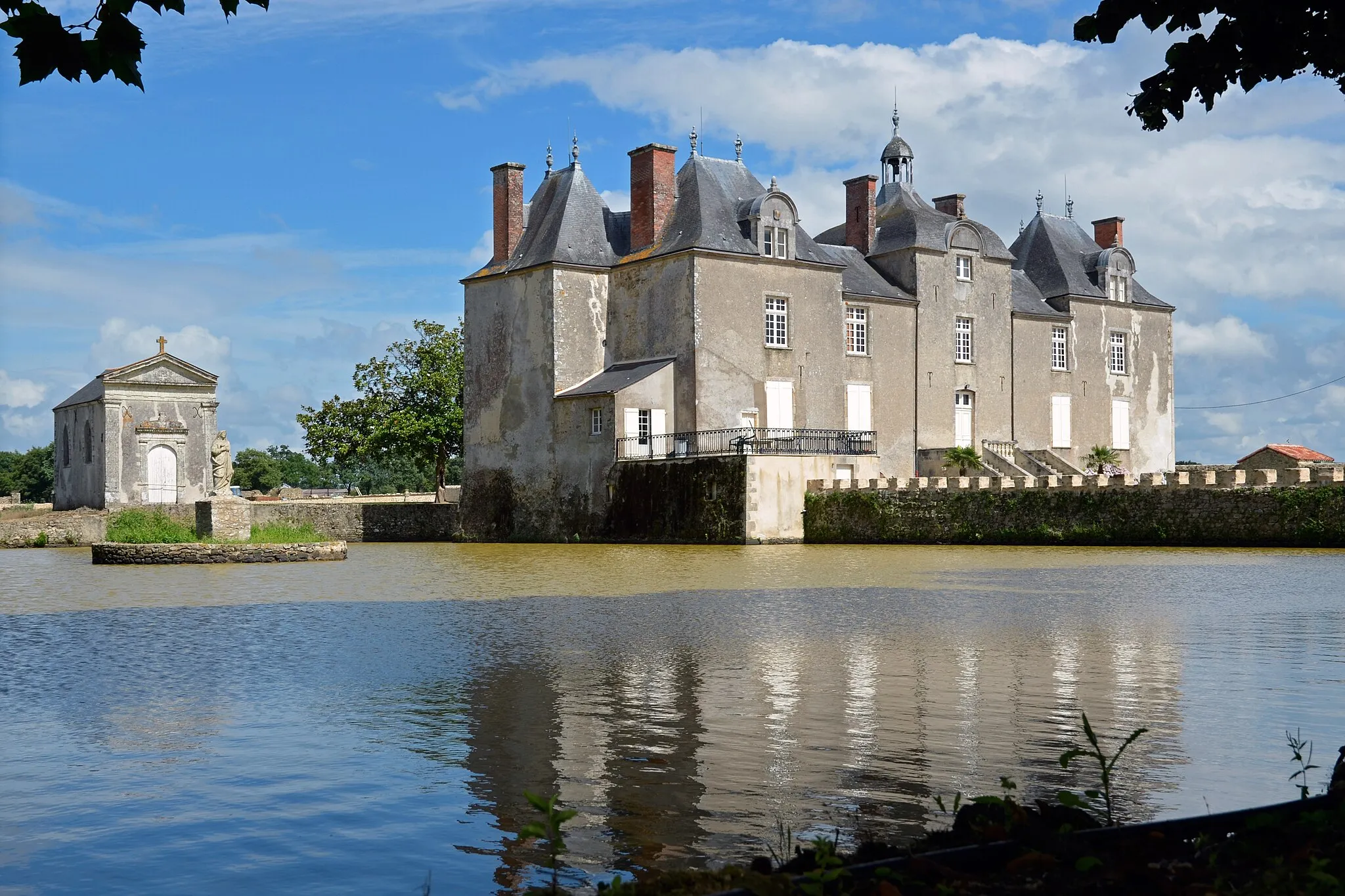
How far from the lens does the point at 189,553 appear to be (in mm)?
29469

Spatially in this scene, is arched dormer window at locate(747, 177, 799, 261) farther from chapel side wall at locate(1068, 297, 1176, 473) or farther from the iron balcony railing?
chapel side wall at locate(1068, 297, 1176, 473)

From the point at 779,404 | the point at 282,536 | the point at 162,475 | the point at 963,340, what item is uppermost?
the point at 963,340

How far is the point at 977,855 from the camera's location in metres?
3.91

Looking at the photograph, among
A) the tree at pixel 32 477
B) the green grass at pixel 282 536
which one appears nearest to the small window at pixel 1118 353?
the green grass at pixel 282 536

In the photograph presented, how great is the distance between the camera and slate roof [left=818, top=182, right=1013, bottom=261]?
147 feet

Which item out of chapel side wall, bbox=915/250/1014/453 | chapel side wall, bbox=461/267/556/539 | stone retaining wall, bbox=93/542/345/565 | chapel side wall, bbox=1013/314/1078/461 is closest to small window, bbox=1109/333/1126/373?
chapel side wall, bbox=1013/314/1078/461

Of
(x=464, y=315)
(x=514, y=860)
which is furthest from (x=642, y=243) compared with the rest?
(x=514, y=860)

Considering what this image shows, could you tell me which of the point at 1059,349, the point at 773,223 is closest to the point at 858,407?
the point at 773,223

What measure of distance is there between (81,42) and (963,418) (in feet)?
139

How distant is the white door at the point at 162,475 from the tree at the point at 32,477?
36.3 metres

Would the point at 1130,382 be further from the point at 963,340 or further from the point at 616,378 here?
the point at 616,378

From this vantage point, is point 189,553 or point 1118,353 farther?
point 1118,353

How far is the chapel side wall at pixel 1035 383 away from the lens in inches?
1866

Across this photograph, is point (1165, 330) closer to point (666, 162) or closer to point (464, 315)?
point (666, 162)
